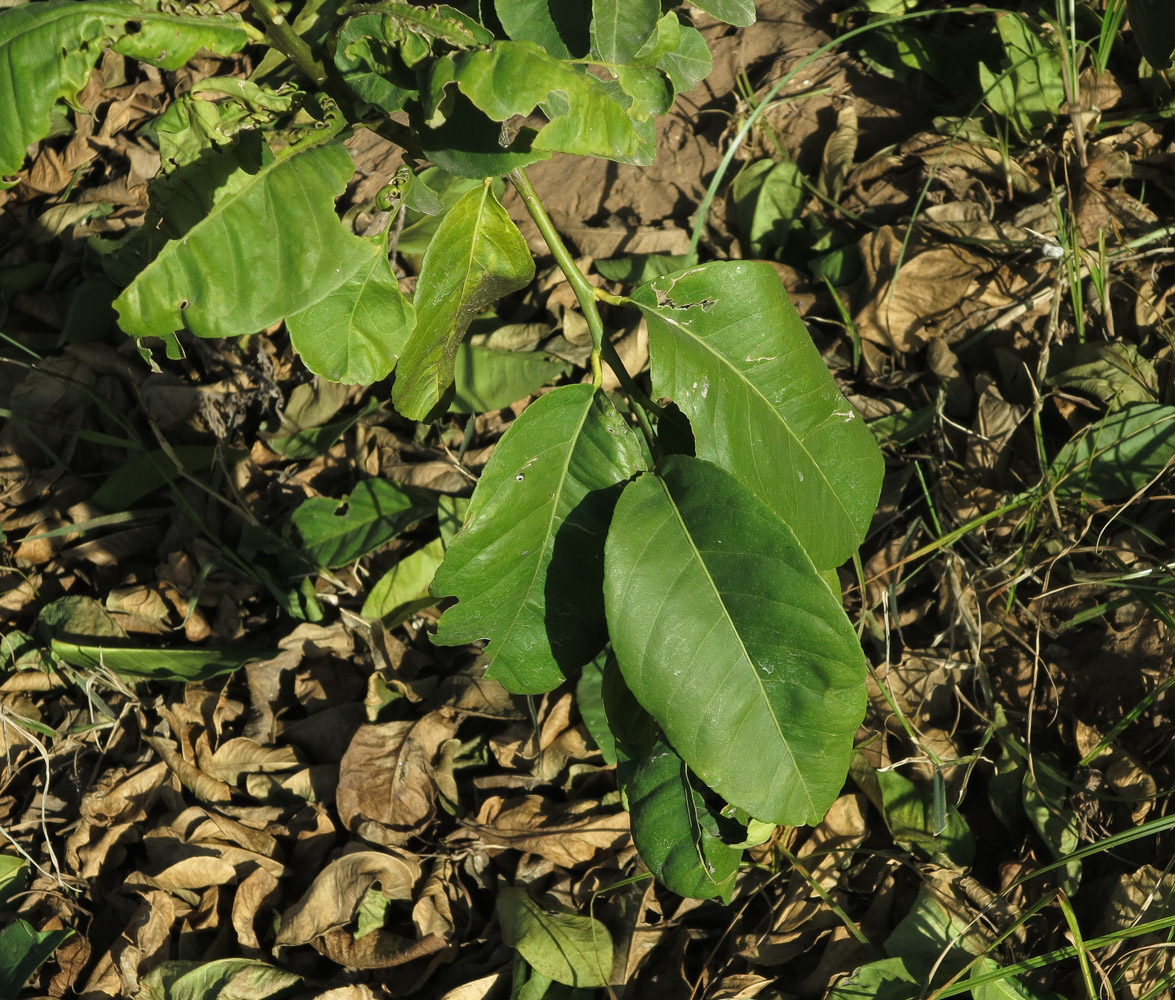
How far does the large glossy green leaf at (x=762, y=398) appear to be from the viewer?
1.36 m

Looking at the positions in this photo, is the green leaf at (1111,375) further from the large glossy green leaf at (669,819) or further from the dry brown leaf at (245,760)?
the dry brown leaf at (245,760)

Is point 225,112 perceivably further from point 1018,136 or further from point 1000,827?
point 1018,136

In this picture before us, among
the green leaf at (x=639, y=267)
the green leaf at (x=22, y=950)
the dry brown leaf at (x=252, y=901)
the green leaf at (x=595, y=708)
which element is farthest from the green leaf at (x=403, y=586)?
the green leaf at (x=22, y=950)

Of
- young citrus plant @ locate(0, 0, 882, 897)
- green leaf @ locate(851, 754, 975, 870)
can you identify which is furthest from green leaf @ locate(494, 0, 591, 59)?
green leaf @ locate(851, 754, 975, 870)

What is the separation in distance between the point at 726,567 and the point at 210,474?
1732 mm

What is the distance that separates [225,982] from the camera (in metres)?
1.87

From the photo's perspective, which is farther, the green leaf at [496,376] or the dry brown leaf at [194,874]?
the green leaf at [496,376]

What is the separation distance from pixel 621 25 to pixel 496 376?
1180mm

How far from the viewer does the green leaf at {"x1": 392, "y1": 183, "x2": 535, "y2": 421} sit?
1438 millimetres

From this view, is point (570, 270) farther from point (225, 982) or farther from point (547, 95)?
point (225, 982)

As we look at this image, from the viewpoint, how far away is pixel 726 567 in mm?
1326

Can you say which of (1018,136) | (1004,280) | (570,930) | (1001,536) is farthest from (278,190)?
(1018,136)

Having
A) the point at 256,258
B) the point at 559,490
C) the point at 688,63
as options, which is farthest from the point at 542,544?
the point at 688,63

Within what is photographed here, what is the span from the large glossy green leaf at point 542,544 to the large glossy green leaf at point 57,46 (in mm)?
625
